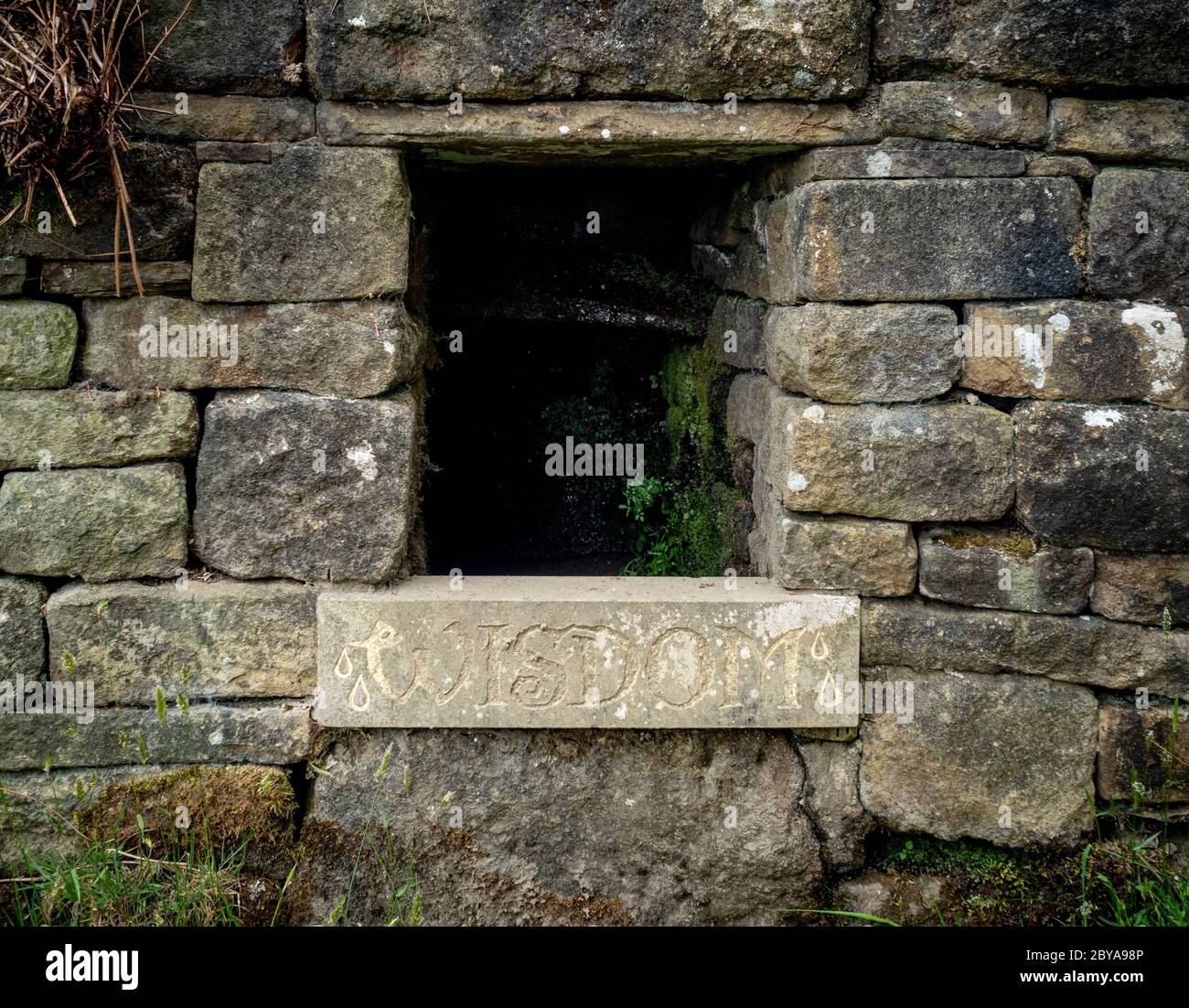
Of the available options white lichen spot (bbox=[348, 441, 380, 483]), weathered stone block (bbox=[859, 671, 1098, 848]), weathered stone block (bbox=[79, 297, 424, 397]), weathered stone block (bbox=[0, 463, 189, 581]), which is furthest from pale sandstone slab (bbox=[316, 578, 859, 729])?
weathered stone block (bbox=[79, 297, 424, 397])

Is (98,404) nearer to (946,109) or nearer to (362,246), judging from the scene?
(362,246)

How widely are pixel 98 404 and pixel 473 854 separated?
5.06ft

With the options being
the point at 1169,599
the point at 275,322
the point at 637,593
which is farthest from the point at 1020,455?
the point at 275,322

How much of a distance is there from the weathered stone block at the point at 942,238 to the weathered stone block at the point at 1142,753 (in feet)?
3.66

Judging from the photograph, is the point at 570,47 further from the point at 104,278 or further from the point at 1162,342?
the point at 1162,342

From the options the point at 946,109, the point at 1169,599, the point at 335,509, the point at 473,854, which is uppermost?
the point at 946,109

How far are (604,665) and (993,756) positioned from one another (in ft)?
3.49

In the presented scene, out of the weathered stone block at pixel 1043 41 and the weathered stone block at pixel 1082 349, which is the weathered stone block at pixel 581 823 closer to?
the weathered stone block at pixel 1082 349

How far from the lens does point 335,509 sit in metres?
2.54

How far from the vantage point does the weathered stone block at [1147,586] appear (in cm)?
252

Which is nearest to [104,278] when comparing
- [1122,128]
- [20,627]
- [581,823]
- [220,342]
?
[220,342]

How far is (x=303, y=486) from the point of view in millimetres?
2533

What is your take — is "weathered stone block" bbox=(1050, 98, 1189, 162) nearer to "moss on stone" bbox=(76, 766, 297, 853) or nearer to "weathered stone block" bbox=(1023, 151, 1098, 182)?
"weathered stone block" bbox=(1023, 151, 1098, 182)

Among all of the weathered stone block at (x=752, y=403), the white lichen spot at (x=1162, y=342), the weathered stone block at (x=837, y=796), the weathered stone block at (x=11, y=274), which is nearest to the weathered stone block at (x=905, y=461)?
the weathered stone block at (x=752, y=403)
